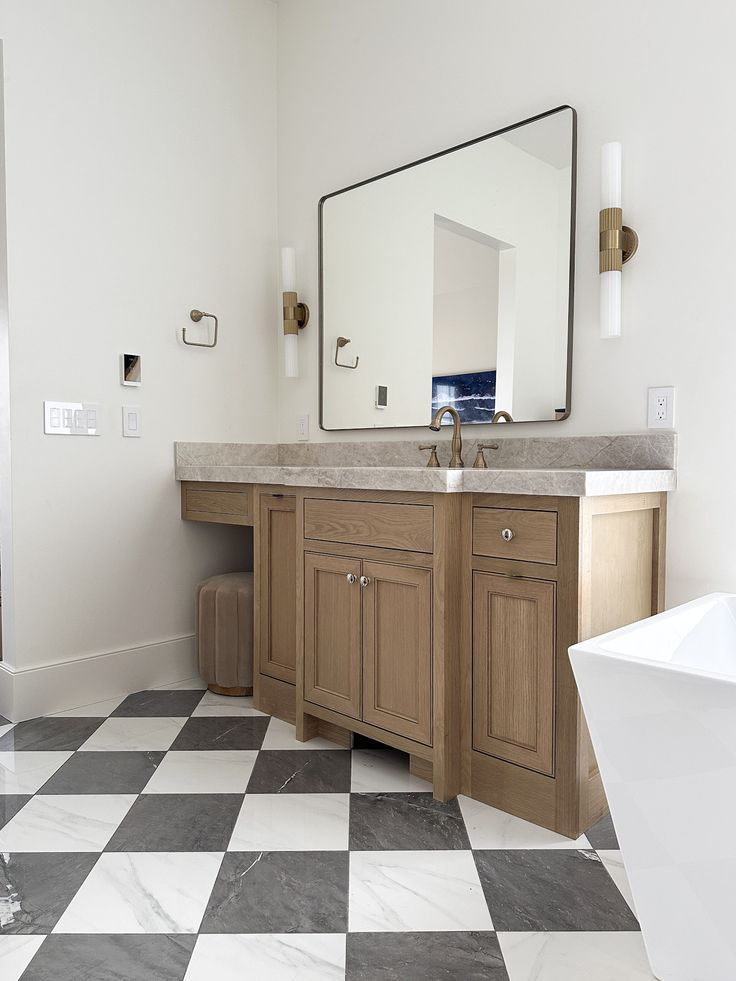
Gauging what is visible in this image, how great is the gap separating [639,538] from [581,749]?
0.55 m

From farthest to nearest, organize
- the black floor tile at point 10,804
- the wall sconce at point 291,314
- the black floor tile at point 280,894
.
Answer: the wall sconce at point 291,314
the black floor tile at point 10,804
the black floor tile at point 280,894

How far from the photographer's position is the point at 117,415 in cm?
251

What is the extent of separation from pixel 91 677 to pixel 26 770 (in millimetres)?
543

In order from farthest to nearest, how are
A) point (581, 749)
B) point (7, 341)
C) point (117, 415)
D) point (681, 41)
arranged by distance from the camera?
point (117, 415)
point (7, 341)
point (681, 41)
point (581, 749)

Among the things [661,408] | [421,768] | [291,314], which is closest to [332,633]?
[421,768]

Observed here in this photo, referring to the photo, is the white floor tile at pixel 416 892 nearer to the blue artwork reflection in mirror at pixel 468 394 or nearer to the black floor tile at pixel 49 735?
the black floor tile at pixel 49 735

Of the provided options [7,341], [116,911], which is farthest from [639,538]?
[7,341]

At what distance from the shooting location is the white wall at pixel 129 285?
2283 mm

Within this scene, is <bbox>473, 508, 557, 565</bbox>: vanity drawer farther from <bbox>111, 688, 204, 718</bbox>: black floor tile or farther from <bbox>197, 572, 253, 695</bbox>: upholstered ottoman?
<bbox>111, 688, 204, 718</bbox>: black floor tile

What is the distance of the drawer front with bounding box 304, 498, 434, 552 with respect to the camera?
68.9 inches

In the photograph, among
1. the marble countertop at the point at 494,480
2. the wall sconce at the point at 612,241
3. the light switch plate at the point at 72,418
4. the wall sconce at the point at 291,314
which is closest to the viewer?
the marble countertop at the point at 494,480

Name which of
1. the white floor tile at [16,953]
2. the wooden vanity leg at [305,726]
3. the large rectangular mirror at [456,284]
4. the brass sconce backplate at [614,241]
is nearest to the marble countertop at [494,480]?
the large rectangular mirror at [456,284]

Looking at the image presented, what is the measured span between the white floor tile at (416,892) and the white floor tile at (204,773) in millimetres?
479

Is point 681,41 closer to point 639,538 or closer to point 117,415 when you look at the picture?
point 639,538
